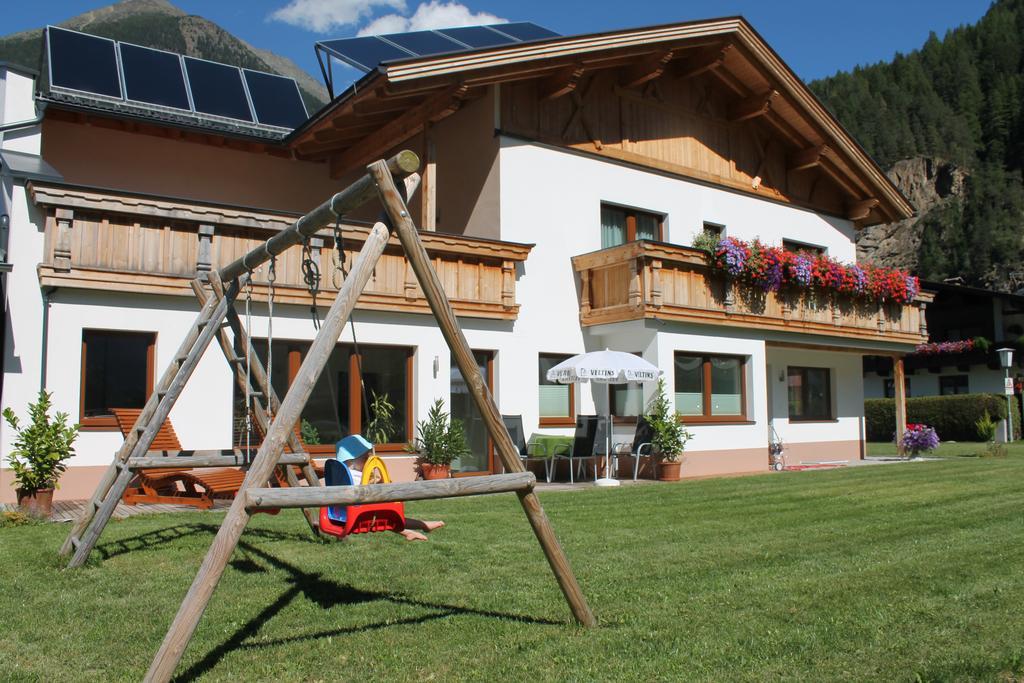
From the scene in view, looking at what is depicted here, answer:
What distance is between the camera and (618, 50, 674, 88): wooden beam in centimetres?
1720

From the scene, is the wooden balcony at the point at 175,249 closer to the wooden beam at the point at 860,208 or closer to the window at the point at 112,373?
the window at the point at 112,373

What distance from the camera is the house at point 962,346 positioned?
36344 mm

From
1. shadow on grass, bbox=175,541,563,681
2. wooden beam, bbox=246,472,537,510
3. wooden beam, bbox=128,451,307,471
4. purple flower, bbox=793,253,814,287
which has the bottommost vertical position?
shadow on grass, bbox=175,541,563,681

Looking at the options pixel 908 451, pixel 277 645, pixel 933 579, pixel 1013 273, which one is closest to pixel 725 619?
pixel 933 579

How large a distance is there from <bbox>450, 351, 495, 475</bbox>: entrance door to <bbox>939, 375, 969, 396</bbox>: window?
29294 mm

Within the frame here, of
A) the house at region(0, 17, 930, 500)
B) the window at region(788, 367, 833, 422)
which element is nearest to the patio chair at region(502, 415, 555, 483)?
the house at region(0, 17, 930, 500)

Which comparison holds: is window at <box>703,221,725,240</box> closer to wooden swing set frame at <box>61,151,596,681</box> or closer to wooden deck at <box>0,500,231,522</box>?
wooden deck at <box>0,500,231,522</box>

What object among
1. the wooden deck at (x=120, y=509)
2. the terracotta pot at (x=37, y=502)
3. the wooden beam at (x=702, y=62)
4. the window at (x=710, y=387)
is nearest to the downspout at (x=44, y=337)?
the wooden deck at (x=120, y=509)

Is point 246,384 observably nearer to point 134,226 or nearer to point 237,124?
point 134,226

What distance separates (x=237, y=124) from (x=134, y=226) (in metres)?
6.35

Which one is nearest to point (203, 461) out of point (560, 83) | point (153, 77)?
point (560, 83)

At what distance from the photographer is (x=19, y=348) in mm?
11273

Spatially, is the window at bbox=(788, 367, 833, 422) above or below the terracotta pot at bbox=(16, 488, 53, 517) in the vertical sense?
above

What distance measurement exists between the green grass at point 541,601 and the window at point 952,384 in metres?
32.0
